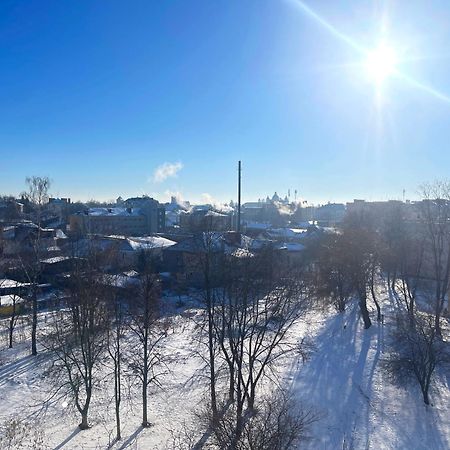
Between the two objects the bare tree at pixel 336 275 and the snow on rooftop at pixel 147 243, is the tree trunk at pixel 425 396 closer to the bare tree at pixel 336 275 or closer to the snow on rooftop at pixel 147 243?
the bare tree at pixel 336 275

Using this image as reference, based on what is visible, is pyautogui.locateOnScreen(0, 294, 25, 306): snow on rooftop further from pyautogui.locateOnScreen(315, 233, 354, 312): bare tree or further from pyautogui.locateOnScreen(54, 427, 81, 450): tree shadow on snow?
pyautogui.locateOnScreen(315, 233, 354, 312): bare tree

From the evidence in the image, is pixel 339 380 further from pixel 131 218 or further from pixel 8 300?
pixel 131 218

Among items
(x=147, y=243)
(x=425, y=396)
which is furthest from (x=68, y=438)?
(x=147, y=243)

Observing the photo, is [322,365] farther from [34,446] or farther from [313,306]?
[34,446]

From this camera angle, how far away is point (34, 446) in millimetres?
11117

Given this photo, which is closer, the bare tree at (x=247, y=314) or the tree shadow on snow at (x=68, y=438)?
the tree shadow on snow at (x=68, y=438)

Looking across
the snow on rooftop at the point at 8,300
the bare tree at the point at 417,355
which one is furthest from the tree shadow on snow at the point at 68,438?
the snow on rooftop at the point at 8,300

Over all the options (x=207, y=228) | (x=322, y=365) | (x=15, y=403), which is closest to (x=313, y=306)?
(x=322, y=365)

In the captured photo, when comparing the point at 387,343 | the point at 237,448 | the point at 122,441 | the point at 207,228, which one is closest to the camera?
the point at 237,448

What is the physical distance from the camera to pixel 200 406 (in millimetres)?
14125

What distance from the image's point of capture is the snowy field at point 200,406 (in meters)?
12.1

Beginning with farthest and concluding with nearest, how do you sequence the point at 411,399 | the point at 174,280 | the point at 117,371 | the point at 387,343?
the point at 174,280
the point at 387,343
the point at 411,399
the point at 117,371

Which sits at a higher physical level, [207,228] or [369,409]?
[207,228]

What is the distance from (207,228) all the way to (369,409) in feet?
28.7
